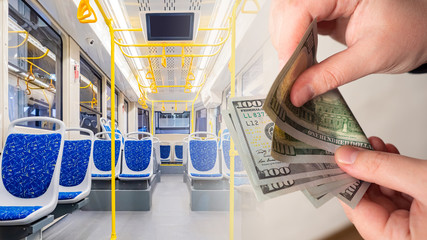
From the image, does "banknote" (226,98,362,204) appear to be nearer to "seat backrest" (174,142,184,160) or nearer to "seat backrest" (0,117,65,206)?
"seat backrest" (0,117,65,206)

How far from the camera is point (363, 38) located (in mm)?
467

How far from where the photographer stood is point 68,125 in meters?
3.43

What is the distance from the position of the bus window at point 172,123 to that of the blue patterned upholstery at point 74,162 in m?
2.56

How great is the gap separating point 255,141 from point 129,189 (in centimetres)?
373

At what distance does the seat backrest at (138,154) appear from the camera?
12.9 ft

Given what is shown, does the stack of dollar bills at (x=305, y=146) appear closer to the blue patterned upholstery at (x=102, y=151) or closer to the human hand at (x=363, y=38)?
the human hand at (x=363, y=38)

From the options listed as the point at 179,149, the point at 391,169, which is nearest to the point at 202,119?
the point at 179,149

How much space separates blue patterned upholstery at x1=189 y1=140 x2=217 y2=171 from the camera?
4031 mm

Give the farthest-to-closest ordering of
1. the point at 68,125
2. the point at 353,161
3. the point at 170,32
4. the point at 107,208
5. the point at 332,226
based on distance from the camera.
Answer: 1. the point at 107,208
2. the point at 68,125
3. the point at 170,32
4. the point at 332,226
5. the point at 353,161

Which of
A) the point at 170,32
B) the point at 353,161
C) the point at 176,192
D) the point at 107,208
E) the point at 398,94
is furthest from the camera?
the point at 176,192

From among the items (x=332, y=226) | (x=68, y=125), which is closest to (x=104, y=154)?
(x=68, y=125)

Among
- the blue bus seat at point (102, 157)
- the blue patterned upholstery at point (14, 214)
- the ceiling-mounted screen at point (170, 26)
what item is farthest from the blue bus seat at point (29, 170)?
the blue bus seat at point (102, 157)

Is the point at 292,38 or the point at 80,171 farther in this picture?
the point at 80,171

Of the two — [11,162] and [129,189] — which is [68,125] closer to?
[129,189]
